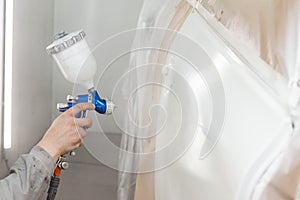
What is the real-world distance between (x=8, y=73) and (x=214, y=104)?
1398mm

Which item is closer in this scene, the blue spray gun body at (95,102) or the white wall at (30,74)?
the blue spray gun body at (95,102)

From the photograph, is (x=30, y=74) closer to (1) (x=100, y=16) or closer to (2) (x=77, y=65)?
(1) (x=100, y=16)

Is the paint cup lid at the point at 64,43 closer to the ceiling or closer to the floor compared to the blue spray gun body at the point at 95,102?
closer to the ceiling

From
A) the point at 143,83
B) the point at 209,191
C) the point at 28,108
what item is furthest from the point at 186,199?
the point at 28,108

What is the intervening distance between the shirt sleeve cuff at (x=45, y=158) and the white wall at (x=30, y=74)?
3.40 ft

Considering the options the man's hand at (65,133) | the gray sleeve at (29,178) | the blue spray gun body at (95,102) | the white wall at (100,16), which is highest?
the white wall at (100,16)

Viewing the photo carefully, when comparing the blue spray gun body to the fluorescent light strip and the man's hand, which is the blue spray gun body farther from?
the fluorescent light strip

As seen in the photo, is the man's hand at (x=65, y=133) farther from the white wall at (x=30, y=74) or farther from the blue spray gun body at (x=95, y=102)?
the white wall at (x=30, y=74)

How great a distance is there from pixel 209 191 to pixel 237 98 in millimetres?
167

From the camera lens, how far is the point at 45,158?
1.01 meters

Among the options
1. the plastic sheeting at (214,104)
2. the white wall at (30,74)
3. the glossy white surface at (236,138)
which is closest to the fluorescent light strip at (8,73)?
the white wall at (30,74)

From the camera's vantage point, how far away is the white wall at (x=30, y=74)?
6.57 ft

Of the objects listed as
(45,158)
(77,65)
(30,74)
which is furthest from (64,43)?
(30,74)

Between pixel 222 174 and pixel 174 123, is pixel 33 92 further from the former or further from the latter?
pixel 222 174
